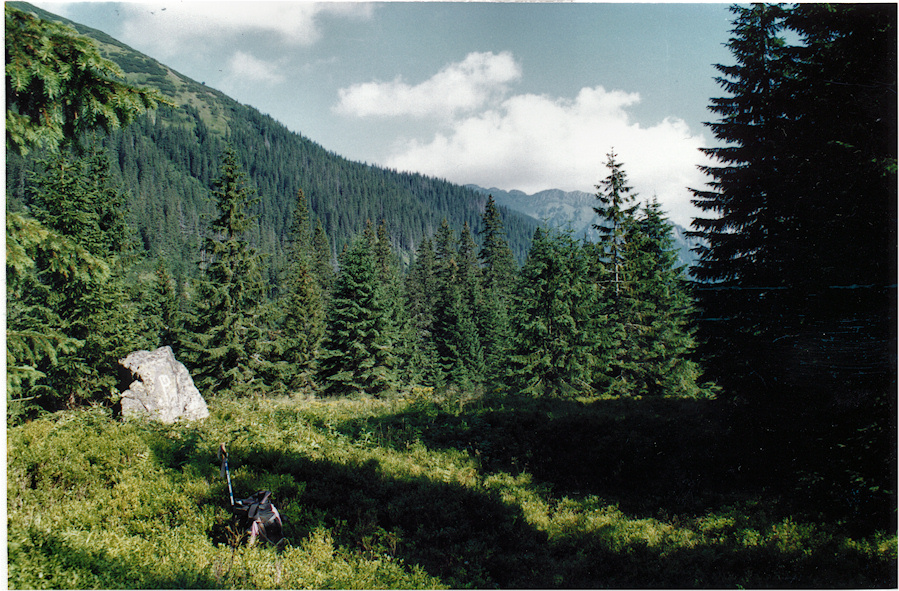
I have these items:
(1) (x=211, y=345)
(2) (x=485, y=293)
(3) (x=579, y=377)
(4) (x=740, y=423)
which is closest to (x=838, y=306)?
(4) (x=740, y=423)

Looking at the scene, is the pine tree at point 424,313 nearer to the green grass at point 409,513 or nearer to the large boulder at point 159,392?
the large boulder at point 159,392

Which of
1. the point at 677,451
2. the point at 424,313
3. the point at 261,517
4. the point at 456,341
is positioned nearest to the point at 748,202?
the point at 677,451

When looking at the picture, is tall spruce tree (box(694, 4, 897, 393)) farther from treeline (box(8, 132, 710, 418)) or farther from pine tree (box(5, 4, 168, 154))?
pine tree (box(5, 4, 168, 154))

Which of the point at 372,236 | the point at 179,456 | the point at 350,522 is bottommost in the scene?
the point at 350,522

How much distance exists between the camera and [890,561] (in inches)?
253

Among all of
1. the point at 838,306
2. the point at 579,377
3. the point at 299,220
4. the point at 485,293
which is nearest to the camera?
the point at 838,306

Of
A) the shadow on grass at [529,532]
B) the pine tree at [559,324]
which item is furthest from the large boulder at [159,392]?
the pine tree at [559,324]

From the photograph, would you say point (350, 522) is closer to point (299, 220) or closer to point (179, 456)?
point (179, 456)

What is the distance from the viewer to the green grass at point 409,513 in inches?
218

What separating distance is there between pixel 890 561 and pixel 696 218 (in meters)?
7.55

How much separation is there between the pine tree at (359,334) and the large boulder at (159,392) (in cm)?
1608

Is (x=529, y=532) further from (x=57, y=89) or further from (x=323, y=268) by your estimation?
(x=323, y=268)

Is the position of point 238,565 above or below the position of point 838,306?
below

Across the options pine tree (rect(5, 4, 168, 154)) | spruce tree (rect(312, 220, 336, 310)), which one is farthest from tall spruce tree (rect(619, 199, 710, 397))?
spruce tree (rect(312, 220, 336, 310))
